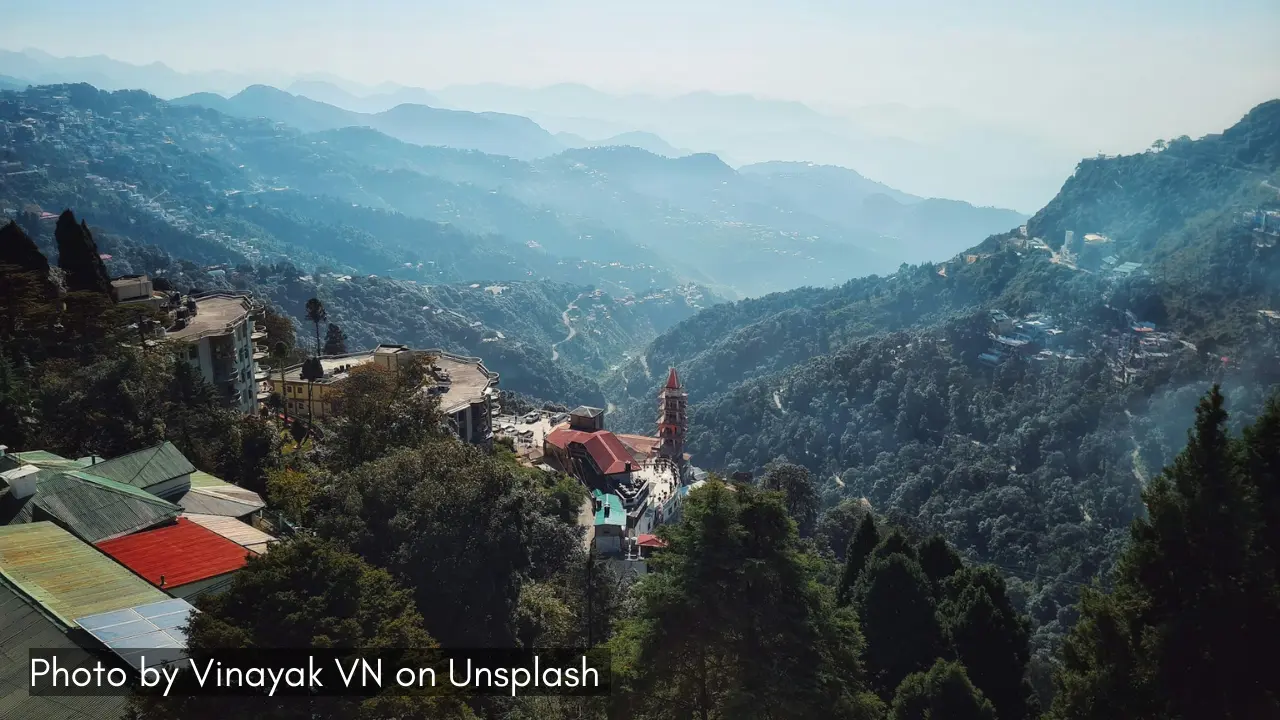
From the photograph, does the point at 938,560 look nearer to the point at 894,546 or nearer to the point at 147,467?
the point at 894,546

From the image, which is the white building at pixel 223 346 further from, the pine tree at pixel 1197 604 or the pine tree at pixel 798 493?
the pine tree at pixel 1197 604

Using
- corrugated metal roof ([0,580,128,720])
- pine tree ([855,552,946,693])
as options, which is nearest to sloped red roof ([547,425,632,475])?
pine tree ([855,552,946,693])

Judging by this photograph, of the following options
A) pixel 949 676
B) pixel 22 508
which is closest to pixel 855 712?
pixel 949 676

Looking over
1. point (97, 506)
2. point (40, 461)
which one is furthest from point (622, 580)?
point (40, 461)

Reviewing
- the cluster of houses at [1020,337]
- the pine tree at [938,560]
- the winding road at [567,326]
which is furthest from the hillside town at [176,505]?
the winding road at [567,326]

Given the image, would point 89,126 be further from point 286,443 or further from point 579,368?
point 286,443

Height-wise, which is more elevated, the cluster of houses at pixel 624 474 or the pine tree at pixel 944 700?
the pine tree at pixel 944 700
